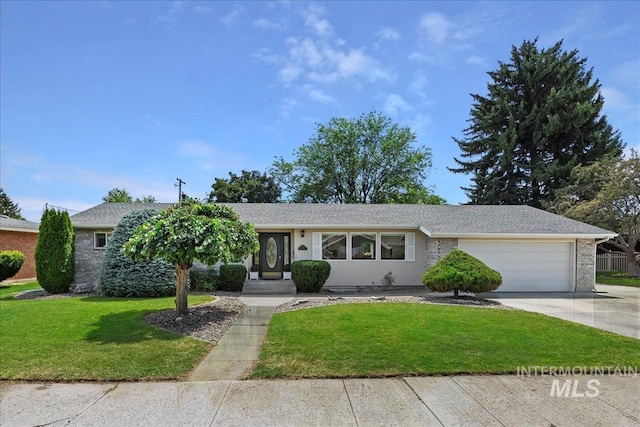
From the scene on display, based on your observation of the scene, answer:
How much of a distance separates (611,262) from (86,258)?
2915cm

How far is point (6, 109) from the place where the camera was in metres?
11.4

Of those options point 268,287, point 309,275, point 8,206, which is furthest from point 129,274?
point 8,206

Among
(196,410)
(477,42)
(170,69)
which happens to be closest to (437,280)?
(477,42)

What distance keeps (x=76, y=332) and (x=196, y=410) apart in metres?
4.40

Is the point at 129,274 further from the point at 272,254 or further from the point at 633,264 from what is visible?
the point at 633,264

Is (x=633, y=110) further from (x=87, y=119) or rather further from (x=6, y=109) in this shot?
(x=6, y=109)

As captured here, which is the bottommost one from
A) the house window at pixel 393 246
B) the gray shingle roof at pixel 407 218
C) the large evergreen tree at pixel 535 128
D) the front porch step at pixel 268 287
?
the front porch step at pixel 268 287

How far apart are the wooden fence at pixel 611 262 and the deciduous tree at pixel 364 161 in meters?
13.6

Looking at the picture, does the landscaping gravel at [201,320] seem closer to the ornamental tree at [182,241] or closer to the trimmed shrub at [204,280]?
the ornamental tree at [182,241]

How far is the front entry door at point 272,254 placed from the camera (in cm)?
1520

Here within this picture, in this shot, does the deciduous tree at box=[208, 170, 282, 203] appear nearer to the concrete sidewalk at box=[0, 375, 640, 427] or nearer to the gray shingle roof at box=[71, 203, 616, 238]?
the gray shingle roof at box=[71, 203, 616, 238]

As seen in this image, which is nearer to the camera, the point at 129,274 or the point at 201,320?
the point at 201,320

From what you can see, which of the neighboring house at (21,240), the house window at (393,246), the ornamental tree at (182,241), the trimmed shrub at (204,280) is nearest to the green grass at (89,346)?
the ornamental tree at (182,241)

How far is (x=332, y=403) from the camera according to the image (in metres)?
4.05
